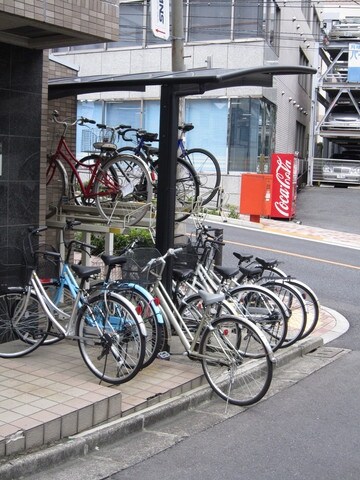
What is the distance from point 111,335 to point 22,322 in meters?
1.24

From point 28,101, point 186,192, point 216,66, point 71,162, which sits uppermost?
point 216,66

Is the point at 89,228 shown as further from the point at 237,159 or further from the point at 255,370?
the point at 237,159

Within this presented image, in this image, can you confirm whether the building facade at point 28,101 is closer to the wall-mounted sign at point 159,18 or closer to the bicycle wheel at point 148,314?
the bicycle wheel at point 148,314

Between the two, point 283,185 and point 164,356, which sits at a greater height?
point 283,185

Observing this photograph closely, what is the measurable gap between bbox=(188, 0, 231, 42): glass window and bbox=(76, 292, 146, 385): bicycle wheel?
2052 cm

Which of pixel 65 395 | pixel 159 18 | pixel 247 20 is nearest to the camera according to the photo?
pixel 65 395

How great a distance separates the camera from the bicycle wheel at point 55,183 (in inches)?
329

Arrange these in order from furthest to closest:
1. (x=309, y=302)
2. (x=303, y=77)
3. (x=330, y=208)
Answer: (x=303, y=77) < (x=330, y=208) < (x=309, y=302)

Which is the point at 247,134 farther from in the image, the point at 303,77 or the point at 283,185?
the point at 303,77

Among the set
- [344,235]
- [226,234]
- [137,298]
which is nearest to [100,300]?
[137,298]

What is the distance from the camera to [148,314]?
5.88m

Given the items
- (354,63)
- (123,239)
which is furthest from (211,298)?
(354,63)

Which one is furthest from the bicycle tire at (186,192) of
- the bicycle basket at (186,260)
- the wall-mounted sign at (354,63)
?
the wall-mounted sign at (354,63)

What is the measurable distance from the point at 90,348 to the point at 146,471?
6.05ft
